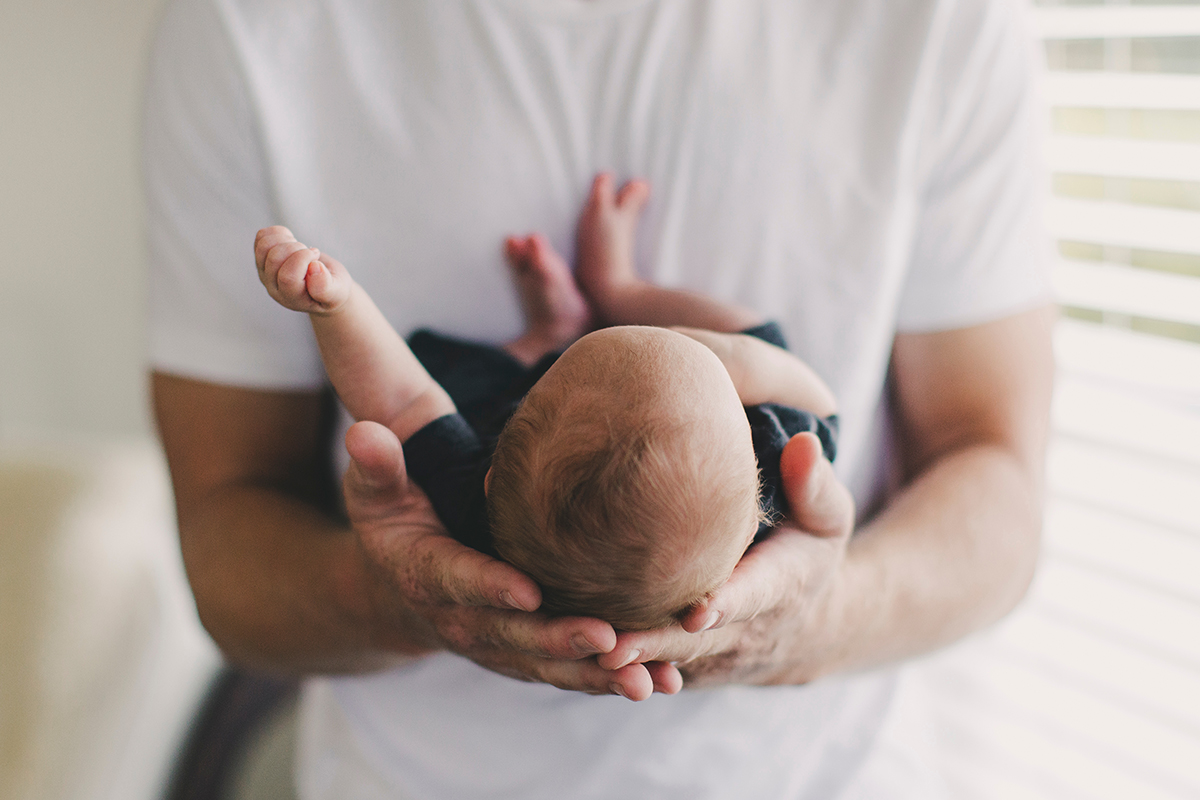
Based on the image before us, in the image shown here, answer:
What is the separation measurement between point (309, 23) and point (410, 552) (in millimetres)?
429

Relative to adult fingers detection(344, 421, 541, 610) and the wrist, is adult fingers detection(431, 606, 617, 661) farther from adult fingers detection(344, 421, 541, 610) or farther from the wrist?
the wrist

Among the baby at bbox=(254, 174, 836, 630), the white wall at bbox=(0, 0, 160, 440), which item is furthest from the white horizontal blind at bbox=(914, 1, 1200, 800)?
the white wall at bbox=(0, 0, 160, 440)

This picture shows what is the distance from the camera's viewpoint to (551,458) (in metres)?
0.46

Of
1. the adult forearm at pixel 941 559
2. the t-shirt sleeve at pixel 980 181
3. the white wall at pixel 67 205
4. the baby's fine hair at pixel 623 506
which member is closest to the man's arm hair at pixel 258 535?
the baby's fine hair at pixel 623 506

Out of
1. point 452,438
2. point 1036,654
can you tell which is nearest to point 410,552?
point 452,438

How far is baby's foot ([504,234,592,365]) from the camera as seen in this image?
660 mm

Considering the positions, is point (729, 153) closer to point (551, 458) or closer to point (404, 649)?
point (551, 458)

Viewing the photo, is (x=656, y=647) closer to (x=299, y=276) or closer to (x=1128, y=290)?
(x=299, y=276)

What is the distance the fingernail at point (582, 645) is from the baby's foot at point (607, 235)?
31 cm

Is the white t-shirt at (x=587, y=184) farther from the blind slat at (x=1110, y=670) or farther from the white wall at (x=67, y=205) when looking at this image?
the white wall at (x=67, y=205)

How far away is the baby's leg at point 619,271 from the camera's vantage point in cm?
63

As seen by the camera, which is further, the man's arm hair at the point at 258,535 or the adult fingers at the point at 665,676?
the man's arm hair at the point at 258,535

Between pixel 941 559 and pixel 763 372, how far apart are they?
0.28 metres

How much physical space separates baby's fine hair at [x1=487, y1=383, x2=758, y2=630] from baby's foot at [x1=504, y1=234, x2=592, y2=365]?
8.3 inches
